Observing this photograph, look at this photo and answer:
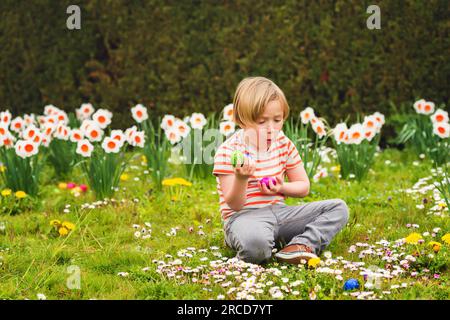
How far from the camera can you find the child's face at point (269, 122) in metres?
3.24

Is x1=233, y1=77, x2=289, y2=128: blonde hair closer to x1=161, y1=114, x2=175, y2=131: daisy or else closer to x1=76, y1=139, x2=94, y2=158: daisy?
x1=76, y1=139, x2=94, y2=158: daisy

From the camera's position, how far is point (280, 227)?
11.2ft

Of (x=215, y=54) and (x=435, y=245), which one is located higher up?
(x=215, y=54)

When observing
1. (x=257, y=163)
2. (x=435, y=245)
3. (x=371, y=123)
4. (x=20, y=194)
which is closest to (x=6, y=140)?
(x=20, y=194)

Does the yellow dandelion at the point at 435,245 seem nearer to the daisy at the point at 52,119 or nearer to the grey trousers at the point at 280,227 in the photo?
the grey trousers at the point at 280,227

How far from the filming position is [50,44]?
245 inches

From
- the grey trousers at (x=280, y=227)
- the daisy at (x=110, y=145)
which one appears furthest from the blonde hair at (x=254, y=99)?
the daisy at (x=110, y=145)

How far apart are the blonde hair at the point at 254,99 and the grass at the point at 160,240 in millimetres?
641

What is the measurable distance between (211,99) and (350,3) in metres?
1.32

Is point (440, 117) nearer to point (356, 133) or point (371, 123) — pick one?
point (371, 123)

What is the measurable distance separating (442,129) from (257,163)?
1.74 meters

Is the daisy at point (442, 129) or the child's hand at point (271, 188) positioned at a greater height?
the daisy at point (442, 129)
